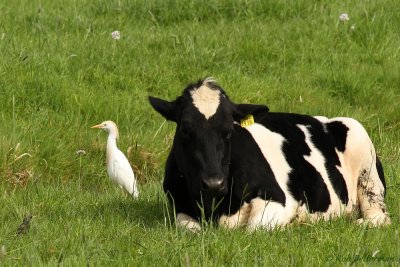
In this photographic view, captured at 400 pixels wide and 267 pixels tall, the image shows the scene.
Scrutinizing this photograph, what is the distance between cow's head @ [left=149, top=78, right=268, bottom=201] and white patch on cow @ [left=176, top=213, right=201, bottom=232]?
0.70 feet

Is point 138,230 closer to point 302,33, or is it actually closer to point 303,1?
point 302,33

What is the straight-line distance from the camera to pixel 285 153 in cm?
805

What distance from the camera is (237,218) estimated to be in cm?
720

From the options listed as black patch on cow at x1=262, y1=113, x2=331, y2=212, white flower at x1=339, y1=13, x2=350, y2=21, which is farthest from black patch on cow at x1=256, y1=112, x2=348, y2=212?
white flower at x1=339, y1=13, x2=350, y2=21

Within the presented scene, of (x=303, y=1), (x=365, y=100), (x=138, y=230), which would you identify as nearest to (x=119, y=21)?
(x=303, y=1)

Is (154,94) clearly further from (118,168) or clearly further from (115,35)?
(118,168)

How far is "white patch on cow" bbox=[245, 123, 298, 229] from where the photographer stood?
23.3 ft

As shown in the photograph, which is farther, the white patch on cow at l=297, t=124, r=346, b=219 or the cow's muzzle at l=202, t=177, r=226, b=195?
the white patch on cow at l=297, t=124, r=346, b=219

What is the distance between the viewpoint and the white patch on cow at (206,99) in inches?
279

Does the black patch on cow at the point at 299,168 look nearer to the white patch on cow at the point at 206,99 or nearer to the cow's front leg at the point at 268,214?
the cow's front leg at the point at 268,214

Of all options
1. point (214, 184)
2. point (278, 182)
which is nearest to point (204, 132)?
point (214, 184)

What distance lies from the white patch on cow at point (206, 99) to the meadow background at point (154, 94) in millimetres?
800

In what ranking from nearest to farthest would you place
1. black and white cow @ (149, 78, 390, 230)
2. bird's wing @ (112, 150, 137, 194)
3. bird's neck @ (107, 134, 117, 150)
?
1. black and white cow @ (149, 78, 390, 230)
2. bird's wing @ (112, 150, 137, 194)
3. bird's neck @ (107, 134, 117, 150)

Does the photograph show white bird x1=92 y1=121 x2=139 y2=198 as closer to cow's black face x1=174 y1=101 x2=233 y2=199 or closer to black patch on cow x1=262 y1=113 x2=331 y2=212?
black patch on cow x1=262 y1=113 x2=331 y2=212
